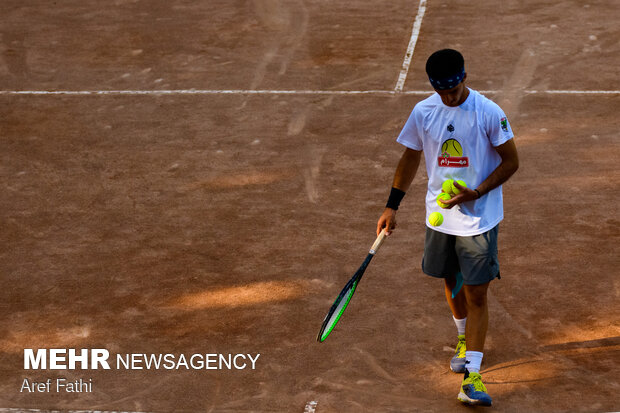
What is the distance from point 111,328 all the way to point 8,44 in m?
8.20

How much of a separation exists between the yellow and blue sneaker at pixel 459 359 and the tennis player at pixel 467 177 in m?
0.20

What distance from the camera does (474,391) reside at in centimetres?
595

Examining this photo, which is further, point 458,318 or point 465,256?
point 458,318

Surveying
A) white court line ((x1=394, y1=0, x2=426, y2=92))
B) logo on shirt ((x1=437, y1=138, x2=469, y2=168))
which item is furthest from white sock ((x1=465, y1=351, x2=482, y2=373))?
white court line ((x1=394, y1=0, x2=426, y2=92))

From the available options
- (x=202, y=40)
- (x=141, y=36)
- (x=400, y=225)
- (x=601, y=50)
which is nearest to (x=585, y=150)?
(x=400, y=225)

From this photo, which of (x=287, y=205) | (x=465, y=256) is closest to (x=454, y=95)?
(x=465, y=256)

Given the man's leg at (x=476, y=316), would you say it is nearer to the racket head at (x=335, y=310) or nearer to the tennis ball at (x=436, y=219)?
the tennis ball at (x=436, y=219)

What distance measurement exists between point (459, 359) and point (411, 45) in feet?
25.0

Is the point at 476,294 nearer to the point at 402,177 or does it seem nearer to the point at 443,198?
the point at 443,198

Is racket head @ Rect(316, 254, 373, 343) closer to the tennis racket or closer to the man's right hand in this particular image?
the tennis racket

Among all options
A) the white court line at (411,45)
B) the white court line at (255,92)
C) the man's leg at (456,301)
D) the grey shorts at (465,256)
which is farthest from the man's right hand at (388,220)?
the white court line at (411,45)

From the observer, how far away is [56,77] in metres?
12.6

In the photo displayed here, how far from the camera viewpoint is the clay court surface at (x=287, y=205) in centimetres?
645

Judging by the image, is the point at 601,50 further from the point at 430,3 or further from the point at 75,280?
the point at 75,280
